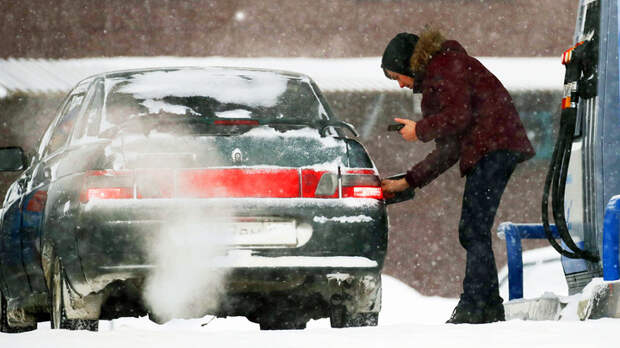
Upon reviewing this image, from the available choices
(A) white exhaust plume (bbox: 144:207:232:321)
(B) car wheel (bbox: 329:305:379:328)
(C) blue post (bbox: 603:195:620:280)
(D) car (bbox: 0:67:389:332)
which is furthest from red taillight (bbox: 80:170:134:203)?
(C) blue post (bbox: 603:195:620:280)

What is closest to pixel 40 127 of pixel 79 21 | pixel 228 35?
pixel 79 21

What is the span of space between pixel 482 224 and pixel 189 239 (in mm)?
1631

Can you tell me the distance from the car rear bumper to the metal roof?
10.1 m

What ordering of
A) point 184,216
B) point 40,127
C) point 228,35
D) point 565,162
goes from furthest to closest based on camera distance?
A: point 228,35 < point 40,127 < point 565,162 < point 184,216

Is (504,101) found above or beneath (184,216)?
above

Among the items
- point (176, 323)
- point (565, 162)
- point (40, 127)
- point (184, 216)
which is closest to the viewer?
point (184, 216)

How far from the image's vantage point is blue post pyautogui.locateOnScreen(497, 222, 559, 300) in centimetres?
689

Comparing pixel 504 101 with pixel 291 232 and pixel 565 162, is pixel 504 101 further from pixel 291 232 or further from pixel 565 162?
pixel 291 232

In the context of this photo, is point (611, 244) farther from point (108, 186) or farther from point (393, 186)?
point (108, 186)

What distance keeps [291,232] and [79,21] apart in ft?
43.2

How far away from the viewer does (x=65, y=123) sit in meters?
6.91

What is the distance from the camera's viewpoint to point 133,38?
18.3 meters

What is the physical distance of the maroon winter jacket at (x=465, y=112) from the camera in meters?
6.29

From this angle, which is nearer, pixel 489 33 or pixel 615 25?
pixel 615 25
